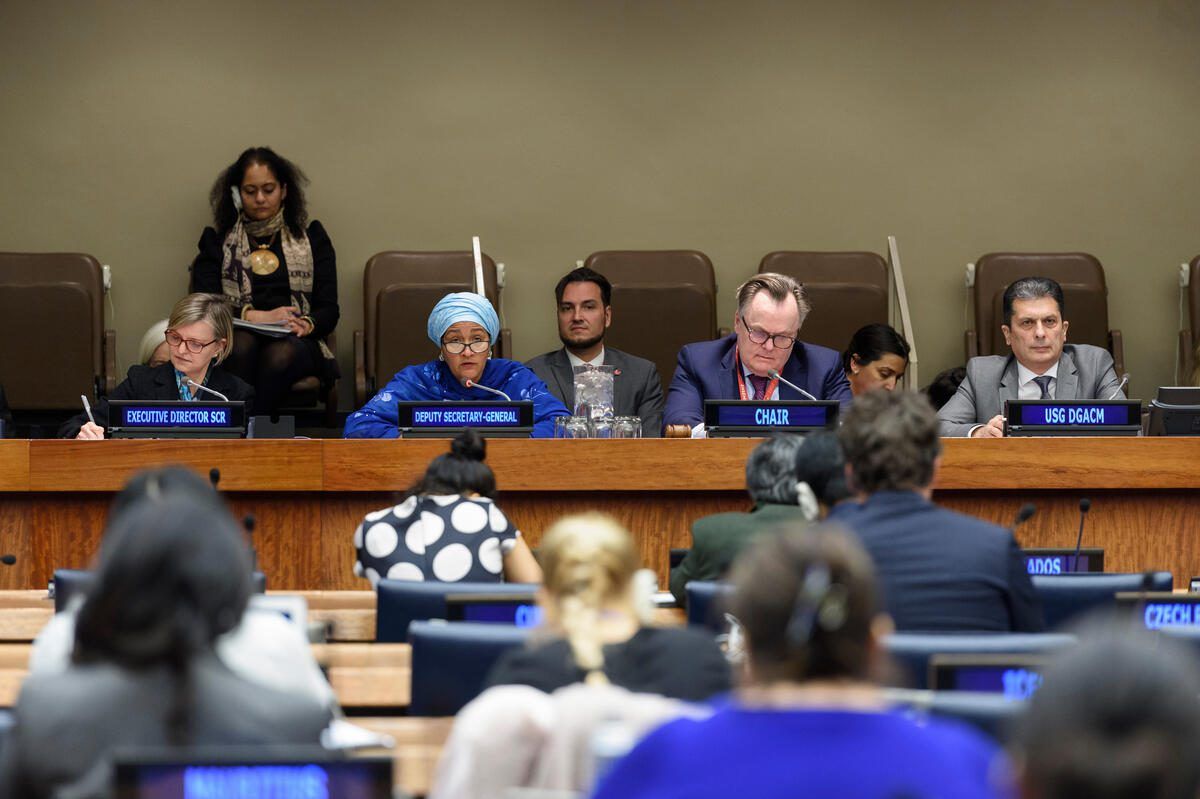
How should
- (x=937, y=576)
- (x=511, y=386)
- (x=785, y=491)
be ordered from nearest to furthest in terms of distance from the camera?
(x=937, y=576) < (x=785, y=491) < (x=511, y=386)

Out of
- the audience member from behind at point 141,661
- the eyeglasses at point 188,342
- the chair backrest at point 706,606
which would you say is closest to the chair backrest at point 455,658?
the chair backrest at point 706,606

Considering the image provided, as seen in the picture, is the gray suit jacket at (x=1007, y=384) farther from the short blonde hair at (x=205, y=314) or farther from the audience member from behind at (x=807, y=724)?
the audience member from behind at (x=807, y=724)

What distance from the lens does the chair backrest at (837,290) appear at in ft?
22.4

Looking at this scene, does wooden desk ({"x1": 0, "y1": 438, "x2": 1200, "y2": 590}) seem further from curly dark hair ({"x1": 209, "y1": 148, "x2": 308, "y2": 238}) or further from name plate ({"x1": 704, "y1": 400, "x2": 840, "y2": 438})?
curly dark hair ({"x1": 209, "y1": 148, "x2": 308, "y2": 238})

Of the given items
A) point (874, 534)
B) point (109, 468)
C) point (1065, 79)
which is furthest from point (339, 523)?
point (1065, 79)

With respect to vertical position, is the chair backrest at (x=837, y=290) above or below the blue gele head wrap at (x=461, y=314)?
above

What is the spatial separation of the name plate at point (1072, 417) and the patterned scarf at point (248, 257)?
308 cm

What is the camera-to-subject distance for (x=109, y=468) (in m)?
4.47

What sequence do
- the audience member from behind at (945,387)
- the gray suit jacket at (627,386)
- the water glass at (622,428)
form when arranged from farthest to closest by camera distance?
the audience member from behind at (945,387)
the gray suit jacket at (627,386)
the water glass at (622,428)

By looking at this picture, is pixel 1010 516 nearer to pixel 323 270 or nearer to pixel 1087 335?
pixel 1087 335

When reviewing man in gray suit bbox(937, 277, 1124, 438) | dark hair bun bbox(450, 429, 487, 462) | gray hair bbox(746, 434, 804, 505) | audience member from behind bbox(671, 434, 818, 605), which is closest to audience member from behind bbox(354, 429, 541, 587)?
dark hair bun bbox(450, 429, 487, 462)

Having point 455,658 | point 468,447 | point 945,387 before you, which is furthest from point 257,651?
Answer: point 945,387

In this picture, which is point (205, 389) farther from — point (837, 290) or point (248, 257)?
point (837, 290)

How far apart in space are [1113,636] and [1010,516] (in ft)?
11.4
